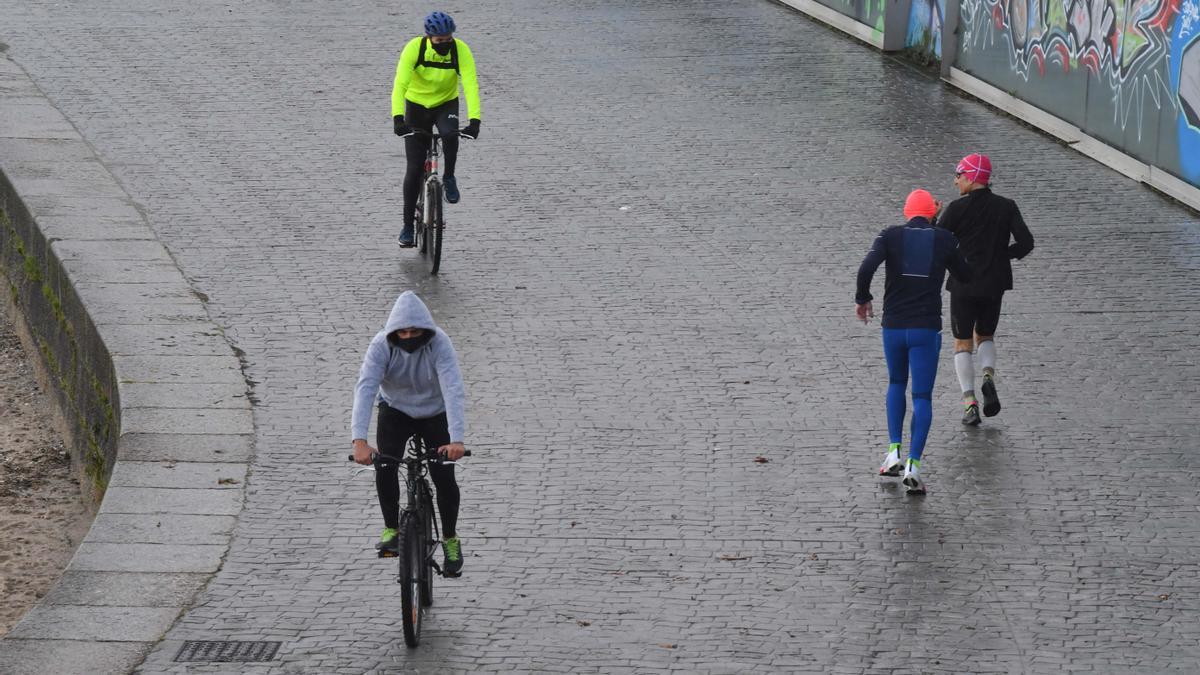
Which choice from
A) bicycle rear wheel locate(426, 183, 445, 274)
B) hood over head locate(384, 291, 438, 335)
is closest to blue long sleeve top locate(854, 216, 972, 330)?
hood over head locate(384, 291, 438, 335)

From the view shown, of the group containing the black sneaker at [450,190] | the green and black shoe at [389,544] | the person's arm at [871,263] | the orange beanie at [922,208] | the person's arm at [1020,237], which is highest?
the orange beanie at [922,208]

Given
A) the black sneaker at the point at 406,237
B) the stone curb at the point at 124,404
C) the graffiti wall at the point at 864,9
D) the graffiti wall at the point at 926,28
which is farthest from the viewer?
the graffiti wall at the point at 864,9

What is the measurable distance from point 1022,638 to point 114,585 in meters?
3.91

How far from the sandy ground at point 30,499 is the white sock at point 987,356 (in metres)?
5.59

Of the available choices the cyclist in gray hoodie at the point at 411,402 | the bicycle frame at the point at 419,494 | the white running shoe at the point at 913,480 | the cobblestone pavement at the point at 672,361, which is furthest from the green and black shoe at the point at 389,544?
the white running shoe at the point at 913,480

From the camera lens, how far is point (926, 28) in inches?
760

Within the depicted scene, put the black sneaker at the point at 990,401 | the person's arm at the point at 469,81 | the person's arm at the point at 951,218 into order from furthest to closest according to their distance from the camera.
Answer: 1. the person's arm at the point at 469,81
2. the person's arm at the point at 951,218
3. the black sneaker at the point at 990,401

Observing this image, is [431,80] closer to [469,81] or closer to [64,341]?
[469,81]

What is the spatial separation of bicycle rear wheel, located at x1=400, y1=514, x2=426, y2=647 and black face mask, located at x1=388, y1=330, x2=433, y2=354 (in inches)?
27.4

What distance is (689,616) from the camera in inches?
306

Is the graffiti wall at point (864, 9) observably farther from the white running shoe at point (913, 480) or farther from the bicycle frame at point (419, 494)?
the bicycle frame at point (419, 494)

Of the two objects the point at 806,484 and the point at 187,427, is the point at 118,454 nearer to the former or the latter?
the point at 187,427

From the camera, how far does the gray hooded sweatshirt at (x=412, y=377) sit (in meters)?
7.45

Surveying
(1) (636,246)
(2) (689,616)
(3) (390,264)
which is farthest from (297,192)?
(2) (689,616)
